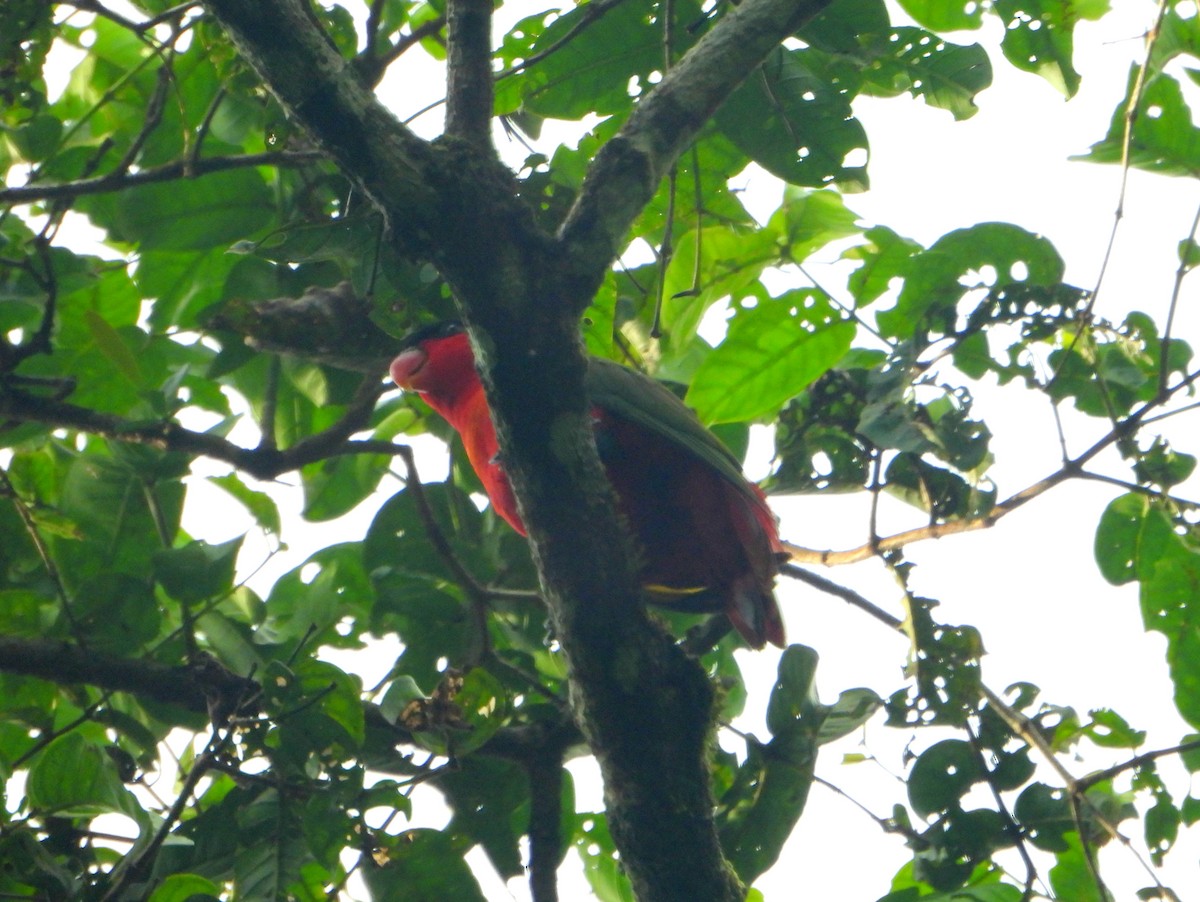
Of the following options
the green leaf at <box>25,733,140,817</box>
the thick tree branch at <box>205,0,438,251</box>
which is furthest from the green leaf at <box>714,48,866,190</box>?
the green leaf at <box>25,733,140,817</box>

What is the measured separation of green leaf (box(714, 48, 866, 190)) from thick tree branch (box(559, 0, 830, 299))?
336 millimetres

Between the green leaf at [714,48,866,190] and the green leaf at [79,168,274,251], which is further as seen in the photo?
the green leaf at [79,168,274,251]

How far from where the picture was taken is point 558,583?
2072 mm

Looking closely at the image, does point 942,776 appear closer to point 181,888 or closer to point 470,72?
point 181,888

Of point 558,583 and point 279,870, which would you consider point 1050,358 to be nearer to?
point 558,583

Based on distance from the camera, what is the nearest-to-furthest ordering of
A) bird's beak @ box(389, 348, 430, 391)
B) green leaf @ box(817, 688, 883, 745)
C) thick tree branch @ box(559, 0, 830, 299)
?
thick tree branch @ box(559, 0, 830, 299) < green leaf @ box(817, 688, 883, 745) < bird's beak @ box(389, 348, 430, 391)

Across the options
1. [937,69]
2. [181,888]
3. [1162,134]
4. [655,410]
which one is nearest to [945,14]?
[937,69]

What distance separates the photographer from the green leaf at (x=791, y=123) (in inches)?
103

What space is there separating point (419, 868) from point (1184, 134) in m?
2.22

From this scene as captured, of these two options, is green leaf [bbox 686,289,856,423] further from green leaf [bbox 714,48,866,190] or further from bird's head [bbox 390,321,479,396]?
bird's head [bbox 390,321,479,396]

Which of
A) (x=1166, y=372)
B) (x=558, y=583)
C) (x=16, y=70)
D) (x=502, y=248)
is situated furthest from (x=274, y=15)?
(x=1166, y=372)

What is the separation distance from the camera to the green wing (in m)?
3.21

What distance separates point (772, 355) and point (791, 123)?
52 cm

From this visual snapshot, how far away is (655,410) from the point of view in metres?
3.28
